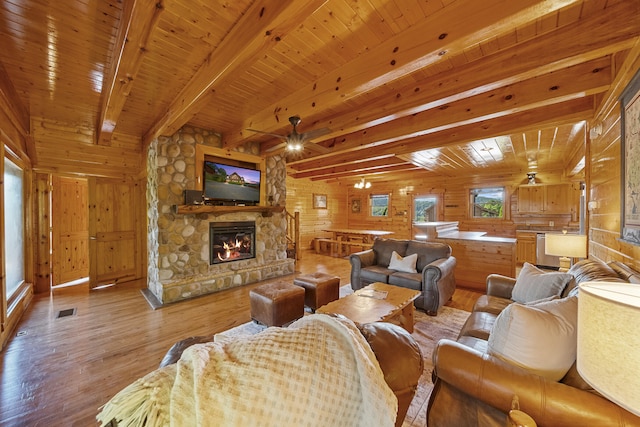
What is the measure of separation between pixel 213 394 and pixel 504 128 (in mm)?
4272

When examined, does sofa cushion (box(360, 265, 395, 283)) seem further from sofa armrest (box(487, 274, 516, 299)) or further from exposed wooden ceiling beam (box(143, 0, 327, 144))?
exposed wooden ceiling beam (box(143, 0, 327, 144))

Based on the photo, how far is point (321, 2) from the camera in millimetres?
1366

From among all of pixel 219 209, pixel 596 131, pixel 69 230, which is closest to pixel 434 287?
pixel 596 131

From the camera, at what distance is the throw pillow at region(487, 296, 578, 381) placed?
3.73 feet

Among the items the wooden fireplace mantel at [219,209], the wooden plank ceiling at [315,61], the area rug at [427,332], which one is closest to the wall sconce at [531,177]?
the wooden plank ceiling at [315,61]

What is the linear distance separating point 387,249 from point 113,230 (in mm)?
4892

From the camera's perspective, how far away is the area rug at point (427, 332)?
5.90ft

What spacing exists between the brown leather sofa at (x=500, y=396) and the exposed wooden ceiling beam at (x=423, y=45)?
1.70 metres

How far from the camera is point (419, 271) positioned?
12.0 feet

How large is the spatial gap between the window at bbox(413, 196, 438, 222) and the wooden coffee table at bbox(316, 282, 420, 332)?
5.78 meters

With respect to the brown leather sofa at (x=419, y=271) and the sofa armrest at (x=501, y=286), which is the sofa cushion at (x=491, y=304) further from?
the brown leather sofa at (x=419, y=271)

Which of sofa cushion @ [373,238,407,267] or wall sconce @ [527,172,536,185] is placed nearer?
sofa cushion @ [373,238,407,267]

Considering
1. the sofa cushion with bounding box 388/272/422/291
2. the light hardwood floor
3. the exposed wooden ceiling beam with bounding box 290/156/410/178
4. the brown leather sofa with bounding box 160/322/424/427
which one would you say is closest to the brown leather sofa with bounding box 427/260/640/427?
the brown leather sofa with bounding box 160/322/424/427

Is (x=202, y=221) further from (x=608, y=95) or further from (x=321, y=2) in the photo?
(x=608, y=95)
